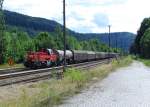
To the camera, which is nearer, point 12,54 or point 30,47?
point 12,54

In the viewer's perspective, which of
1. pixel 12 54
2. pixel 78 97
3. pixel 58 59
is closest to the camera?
pixel 78 97

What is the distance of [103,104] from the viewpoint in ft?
62.1

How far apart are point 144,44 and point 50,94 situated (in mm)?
116895

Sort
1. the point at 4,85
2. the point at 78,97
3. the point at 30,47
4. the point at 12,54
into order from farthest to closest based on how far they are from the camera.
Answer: the point at 30,47, the point at 12,54, the point at 4,85, the point at 78,97

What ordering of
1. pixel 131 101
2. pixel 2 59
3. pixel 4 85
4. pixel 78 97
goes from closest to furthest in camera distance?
1. pixel 131 101
2. pixel 78 97
3. pixel 4 85
4. pixel 2 59

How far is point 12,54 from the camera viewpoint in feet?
238

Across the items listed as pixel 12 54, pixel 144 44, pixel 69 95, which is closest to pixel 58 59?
pixel 12 54

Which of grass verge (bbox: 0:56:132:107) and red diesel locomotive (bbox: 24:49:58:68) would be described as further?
red diesel locomotive (bbox: 24:49:58:68)

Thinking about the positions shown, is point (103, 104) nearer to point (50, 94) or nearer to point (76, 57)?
point (50, 94)

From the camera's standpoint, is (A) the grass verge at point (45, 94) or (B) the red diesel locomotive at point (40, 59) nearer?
(A) the grass verge at point (45, 94)

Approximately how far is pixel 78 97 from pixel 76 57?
177ft

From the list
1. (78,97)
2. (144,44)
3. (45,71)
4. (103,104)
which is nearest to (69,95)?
(78,97)

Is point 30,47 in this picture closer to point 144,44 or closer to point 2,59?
point 2,59

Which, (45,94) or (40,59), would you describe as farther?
(40,59)
